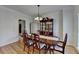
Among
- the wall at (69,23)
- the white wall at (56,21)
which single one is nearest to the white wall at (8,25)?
the white wall at (56,21)

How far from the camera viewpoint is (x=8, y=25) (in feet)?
17.5

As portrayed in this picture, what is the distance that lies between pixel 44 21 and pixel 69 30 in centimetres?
232

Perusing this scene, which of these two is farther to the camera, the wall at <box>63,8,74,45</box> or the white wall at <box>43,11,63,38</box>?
the white wall at <box>43,11,63,38</box>

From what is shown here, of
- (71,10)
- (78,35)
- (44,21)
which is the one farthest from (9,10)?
(78,35)

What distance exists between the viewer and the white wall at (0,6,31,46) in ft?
15.9

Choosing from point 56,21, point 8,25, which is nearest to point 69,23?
point 56,21

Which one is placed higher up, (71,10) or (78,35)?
(71,10)

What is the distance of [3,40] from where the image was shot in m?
4.96

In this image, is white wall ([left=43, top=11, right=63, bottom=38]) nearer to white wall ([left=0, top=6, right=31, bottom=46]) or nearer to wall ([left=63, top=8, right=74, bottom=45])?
wall ([left=63, top=8, right=74, bottom=45])

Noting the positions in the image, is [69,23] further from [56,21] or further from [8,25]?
[8,25]

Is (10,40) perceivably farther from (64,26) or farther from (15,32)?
(64,26)

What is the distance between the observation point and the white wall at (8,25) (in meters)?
4.84

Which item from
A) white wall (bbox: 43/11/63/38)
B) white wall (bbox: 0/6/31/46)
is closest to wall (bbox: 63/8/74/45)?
white wall (bbox: 43/11/63/38)

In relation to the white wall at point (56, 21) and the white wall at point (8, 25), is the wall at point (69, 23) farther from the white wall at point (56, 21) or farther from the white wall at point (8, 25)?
the white wall at point (8, 25)
